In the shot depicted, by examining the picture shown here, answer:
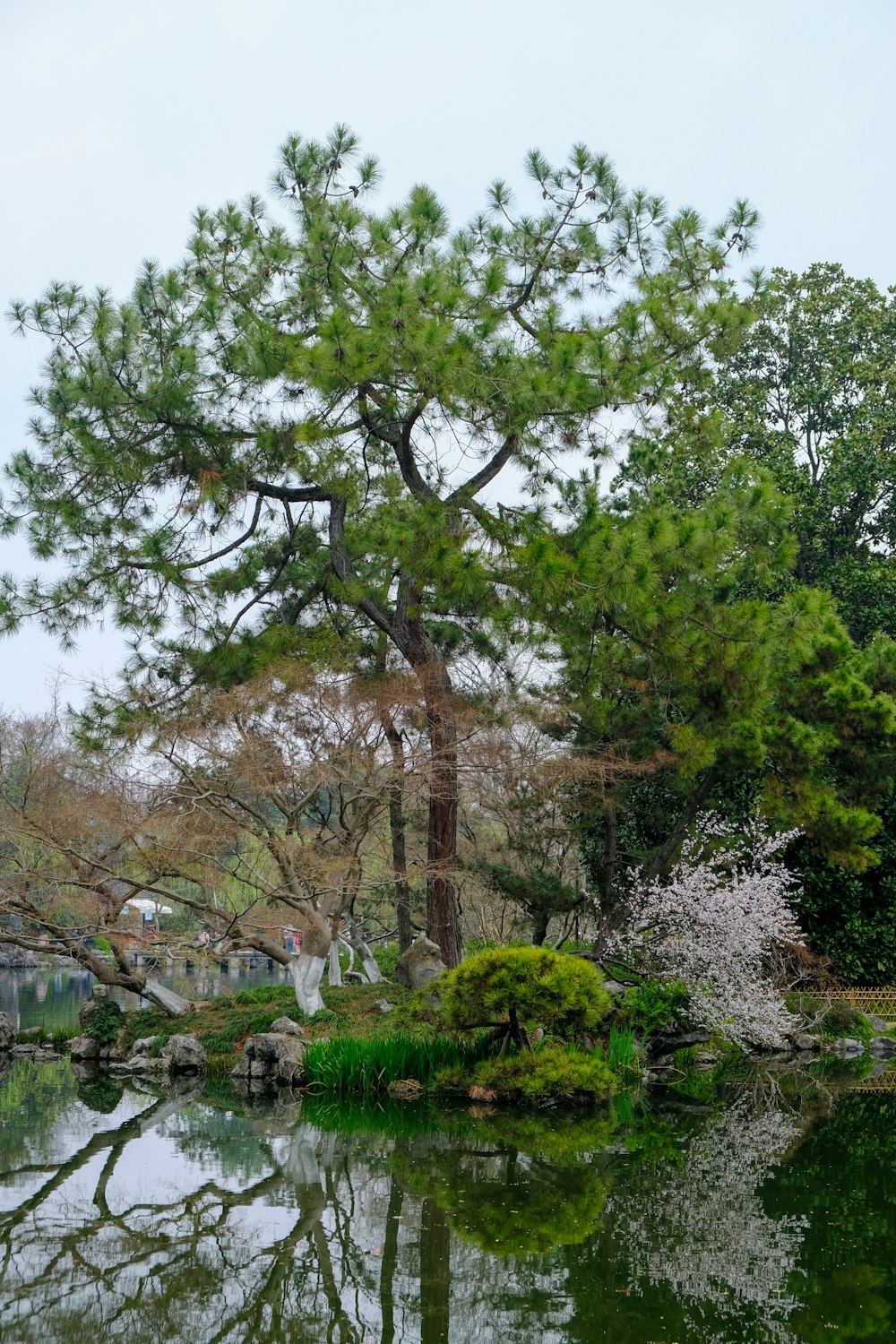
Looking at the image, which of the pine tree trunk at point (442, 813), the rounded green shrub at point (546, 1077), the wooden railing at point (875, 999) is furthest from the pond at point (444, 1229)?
the wooden railing at point (875, 999)

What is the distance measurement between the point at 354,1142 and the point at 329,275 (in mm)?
7737

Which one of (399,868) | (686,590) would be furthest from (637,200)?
(399,868)

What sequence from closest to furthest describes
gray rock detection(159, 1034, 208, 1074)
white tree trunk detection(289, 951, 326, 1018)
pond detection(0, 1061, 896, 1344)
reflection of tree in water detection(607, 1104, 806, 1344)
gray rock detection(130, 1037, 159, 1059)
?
pond detection(0, 1061, 896, 1344)
reflection of tree in water detection(607, 1104, 806, 1344)
gray rock detection(159, 1034, 208, 1074)
white tree trunk detection(289, 951, 326, 1018)
gray rock detection(130, 1037, 159, 1059)

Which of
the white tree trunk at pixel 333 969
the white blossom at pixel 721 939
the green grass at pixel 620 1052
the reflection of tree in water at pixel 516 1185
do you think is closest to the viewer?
the reflection of tree in water at pixel 516 1185

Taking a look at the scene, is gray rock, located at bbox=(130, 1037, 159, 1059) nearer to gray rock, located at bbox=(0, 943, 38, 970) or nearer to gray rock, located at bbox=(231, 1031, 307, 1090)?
gray rock, located at bbox=(231, 1031, 307, 1090)

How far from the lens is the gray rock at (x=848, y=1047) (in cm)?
1216

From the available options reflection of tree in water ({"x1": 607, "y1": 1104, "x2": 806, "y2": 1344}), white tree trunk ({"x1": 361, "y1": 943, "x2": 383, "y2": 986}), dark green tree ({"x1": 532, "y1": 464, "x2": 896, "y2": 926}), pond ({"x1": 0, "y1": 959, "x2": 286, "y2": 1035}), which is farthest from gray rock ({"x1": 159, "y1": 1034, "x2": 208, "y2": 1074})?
reflection of tree in water ({"x1": 607, "y1": 1104, "x2": 806, "y2": 1344})

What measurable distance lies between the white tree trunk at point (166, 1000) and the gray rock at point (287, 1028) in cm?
167

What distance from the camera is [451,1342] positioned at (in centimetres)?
370

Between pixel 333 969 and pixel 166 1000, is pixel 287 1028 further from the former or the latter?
pixel 333 969

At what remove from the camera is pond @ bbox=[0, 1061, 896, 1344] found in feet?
12.8

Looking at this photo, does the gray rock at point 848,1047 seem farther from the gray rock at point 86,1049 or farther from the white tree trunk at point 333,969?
the gray rock at point 86,1049

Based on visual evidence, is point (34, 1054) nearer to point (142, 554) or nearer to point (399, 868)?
point (399, 868)

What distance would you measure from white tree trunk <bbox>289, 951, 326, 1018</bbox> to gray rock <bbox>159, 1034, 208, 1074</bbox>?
3.28ft
